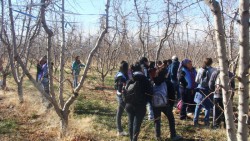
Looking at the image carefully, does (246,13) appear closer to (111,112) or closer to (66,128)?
(66,128)

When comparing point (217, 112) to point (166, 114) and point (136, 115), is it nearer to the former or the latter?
point (166, 114)

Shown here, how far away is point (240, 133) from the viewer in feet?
7.90

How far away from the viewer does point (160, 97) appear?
18.9 ft

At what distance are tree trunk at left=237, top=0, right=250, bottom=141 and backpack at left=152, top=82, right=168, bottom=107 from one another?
3.35m

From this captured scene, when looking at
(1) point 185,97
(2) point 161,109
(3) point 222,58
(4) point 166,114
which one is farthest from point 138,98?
(3) point 222,58

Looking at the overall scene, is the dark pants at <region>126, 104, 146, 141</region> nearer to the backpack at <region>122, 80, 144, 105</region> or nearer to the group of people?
the group of people

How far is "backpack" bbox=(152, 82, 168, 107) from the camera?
5770 mm

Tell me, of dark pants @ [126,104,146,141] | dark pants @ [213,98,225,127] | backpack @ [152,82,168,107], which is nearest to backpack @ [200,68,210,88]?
dark pants @ [213,98,225,127]

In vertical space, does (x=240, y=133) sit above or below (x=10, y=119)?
above

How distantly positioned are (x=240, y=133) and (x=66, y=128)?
4483 millimetres

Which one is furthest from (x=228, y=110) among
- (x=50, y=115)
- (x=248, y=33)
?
(x=50, y=115)

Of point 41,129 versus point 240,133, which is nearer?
point 240,133

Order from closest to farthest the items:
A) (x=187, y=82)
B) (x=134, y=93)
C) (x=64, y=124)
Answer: (x=134, y=93) → (x=64, y=124) → (x=187, y=82)

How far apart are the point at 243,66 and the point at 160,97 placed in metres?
3.53
